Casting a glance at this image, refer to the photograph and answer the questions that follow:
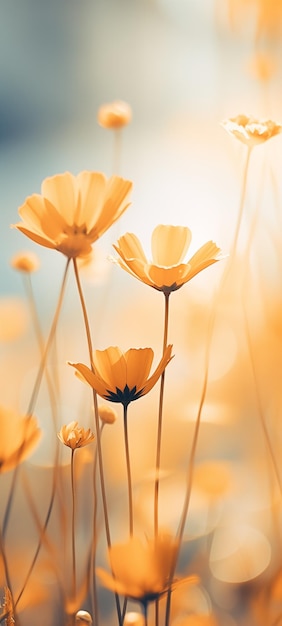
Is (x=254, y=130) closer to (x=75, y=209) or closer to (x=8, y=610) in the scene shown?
(x=75, y=209)

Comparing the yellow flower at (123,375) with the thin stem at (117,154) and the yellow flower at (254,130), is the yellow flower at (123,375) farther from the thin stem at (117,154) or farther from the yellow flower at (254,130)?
the thin stem at (117,154)

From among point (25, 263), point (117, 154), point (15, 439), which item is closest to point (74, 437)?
point (15, 439)

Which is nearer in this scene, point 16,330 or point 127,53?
point 16,330

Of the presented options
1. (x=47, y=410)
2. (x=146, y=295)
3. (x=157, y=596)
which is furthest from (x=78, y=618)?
(x=146, y=295)

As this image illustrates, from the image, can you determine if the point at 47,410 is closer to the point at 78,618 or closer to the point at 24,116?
the point at 78,618

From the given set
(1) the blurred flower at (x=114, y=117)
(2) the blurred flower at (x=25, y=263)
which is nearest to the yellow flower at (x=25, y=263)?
(2) the blurred flower at (x=25, y=263)

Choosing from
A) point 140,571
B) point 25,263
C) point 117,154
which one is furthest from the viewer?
point 117,154

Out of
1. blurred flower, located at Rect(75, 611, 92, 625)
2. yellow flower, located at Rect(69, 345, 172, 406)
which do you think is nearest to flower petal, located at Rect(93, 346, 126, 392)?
yellow flower, located at Rect(69, 345, 172, 406)
